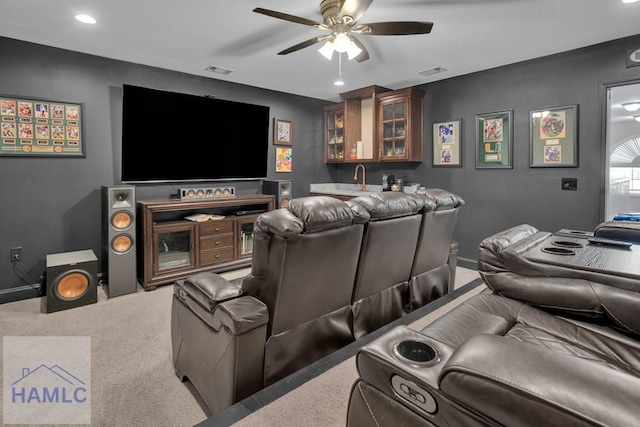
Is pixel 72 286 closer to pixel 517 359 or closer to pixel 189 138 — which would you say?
pixel 189 138

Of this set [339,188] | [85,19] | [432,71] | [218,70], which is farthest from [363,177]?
[85,19]

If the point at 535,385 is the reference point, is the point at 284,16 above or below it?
above

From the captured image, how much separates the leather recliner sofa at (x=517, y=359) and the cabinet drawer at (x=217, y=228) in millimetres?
3194

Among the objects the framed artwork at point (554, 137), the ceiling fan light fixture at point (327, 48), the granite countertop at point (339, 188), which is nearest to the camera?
the ceiling fan light fixture at point (327, 48)

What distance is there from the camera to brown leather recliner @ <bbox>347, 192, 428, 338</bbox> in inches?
79.4

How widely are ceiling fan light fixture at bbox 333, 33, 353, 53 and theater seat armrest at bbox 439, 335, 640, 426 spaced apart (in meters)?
2.50

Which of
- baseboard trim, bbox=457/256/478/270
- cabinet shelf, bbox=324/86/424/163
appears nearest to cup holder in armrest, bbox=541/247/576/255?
baseboard trim, bbox=457/256/478/270

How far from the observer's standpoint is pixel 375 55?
373 centimetres

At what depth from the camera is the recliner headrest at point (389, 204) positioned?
1979 mm

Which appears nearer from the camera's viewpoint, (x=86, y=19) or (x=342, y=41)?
(x=342, y=41)

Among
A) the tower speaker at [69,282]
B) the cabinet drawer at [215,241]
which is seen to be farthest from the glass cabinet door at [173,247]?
the tower speaker at [69,282]

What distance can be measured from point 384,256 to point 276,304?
83 cm

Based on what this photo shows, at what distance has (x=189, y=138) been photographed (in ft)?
14.1

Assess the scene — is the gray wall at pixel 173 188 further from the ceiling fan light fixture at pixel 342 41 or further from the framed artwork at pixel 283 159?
the ceiling fan light fixture at pixel 342 41
